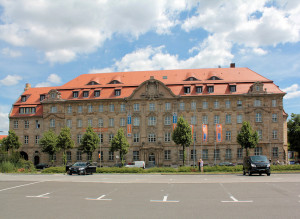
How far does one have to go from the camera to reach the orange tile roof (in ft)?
201

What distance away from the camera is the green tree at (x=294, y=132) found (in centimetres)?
7869

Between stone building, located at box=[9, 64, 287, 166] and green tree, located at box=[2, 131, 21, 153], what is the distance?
3.93 m

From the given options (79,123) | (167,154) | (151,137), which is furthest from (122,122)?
(167,154)

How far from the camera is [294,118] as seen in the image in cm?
8181

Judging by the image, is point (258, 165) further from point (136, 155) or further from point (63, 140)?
point (63, 140)

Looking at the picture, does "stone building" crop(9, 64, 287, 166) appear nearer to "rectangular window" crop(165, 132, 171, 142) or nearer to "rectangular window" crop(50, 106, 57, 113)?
"rectangular window" crop(165, 132, 171, 142)

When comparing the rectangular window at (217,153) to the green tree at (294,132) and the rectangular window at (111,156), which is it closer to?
the rectangular window at (111,156)

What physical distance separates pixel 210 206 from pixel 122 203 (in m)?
3.54

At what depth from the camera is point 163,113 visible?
201 ft

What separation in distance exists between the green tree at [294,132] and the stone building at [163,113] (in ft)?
60.9

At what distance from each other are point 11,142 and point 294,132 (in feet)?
213

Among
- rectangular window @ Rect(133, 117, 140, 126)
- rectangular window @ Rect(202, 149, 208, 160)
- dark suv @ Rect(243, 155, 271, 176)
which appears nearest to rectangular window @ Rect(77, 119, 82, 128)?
rectangular window @ Rect(133, 117, 140, 126)

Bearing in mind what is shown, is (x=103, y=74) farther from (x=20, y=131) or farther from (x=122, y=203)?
(x=122, y=203)

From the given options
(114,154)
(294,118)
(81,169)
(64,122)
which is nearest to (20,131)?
(64,122)
